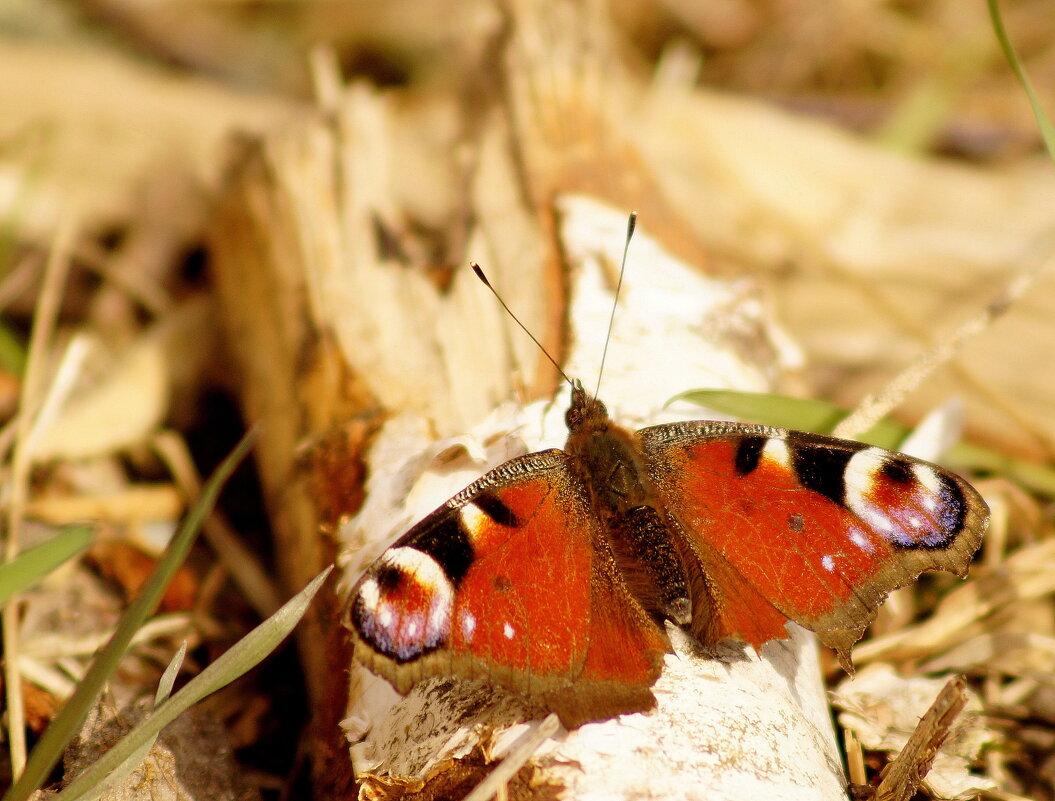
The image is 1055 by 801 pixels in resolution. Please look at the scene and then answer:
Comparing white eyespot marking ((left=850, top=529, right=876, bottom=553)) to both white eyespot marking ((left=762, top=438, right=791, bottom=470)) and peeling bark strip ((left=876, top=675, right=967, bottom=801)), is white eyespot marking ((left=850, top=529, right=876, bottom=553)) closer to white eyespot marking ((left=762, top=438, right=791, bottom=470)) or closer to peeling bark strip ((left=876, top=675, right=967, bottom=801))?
white eyespot marking ((left=762, top=438, right=791, bottom=470))

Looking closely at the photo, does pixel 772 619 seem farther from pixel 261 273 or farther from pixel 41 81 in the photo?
pixel 41 81

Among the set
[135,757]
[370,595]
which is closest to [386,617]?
[370,595]

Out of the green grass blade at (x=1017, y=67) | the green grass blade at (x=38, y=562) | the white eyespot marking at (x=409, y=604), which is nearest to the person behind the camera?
the white eyespot marking at (x=409, y=604)

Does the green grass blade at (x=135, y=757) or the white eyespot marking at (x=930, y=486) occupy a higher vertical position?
the white eyespot marking at (x=930, y=486)

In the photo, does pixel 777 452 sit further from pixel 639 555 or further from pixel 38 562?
pixel 38 562

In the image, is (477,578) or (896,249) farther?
(896,249)

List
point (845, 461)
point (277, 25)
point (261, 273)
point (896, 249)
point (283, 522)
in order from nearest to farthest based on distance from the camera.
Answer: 1. point (845, 461)
2. point (283, 522)
3. point (261, 273)
4. point (896, 249)
5. point (277, 25)

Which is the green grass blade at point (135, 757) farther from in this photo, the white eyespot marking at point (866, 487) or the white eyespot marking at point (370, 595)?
the white eyespot marking at point (866, 487)

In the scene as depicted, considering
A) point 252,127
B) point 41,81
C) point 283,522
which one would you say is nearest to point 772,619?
point 283,522

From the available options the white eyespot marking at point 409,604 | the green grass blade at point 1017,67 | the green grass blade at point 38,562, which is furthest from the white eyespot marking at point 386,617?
the green grass blade at point 1017,67
